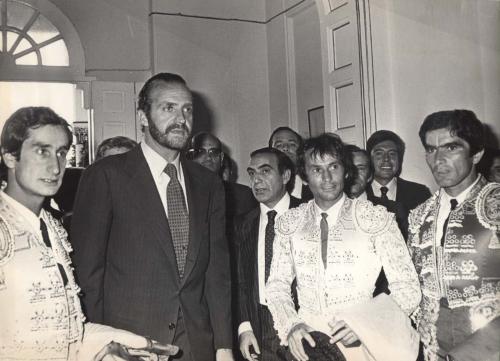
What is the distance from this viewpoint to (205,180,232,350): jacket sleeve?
2105mm

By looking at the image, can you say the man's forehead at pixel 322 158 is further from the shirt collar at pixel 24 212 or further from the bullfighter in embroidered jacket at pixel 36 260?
the shirt collar at pixel 24 212

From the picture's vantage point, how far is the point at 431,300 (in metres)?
1.94

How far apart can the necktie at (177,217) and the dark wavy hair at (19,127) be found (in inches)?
22.9

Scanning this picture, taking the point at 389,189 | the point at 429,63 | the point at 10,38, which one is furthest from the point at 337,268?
the point at 10,38

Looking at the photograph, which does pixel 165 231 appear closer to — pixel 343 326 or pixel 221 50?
pixel 343 326

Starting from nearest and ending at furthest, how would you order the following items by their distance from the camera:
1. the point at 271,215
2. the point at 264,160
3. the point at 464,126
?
the point at 464,126, the point at 271,215, the point at 264,160

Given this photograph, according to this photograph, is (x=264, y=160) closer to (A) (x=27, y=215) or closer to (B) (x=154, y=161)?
(B) (x=154, y=161)

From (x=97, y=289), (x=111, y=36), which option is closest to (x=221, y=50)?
(x=111, y=36)

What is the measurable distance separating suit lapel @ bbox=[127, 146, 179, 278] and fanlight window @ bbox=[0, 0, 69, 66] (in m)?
4.38

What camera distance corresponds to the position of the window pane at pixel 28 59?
5.69 meters

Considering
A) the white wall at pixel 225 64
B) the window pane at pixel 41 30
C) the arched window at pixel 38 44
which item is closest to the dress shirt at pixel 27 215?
the arched window at pixel 38 44

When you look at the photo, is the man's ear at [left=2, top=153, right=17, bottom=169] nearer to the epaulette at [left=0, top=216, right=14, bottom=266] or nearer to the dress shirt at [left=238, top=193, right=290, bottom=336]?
the epaulette at [left=0, top=216, right=14, bottom=266]

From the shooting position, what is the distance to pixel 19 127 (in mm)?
1530

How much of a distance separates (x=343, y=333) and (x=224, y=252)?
0.63m
